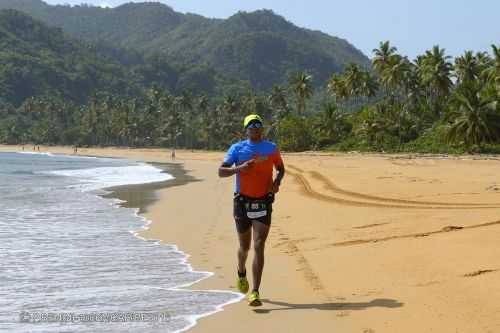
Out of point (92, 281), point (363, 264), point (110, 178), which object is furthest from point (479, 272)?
point (110, 178)

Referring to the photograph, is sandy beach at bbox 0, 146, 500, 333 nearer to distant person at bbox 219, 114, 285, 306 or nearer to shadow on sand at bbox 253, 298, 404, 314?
shadow on sand at bbox 253, 298, 404, 314

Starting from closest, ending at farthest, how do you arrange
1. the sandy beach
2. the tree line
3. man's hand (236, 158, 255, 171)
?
the sandy beach < man's hand (236, 158, 255, 171) < the tree line

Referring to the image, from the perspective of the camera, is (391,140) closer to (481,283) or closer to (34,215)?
(34,215)

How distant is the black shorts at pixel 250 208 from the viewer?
6168 mm

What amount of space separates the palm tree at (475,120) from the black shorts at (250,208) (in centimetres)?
5242

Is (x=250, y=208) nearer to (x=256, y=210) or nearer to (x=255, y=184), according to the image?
(x=256, y=210)

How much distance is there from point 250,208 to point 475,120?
53.0 m

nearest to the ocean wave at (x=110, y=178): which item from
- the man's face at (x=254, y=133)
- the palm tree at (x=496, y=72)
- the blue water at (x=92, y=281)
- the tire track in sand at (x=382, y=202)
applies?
the tire track in sand at (x=382, y=202)

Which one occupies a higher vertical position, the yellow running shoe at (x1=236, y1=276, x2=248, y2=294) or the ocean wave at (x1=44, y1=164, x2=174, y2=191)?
the yellow running shoe at (x1=236, y1=276, x2=248, y2=294)

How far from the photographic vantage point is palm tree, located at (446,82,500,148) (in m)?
54.5

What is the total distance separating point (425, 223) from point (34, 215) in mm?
9820

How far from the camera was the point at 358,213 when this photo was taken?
12891 mm

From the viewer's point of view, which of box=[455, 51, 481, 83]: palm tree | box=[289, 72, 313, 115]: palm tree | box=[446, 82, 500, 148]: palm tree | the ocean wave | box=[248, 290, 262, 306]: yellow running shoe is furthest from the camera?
box=[289, 72, 313, 115]: palm tree

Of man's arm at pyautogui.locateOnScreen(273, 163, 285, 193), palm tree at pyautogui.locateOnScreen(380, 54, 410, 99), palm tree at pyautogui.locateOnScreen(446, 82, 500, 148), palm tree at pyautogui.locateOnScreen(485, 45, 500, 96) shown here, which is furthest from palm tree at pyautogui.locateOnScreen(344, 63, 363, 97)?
man's arm at pyautogui.locateOnScreen(273, 163, 285, 193)
